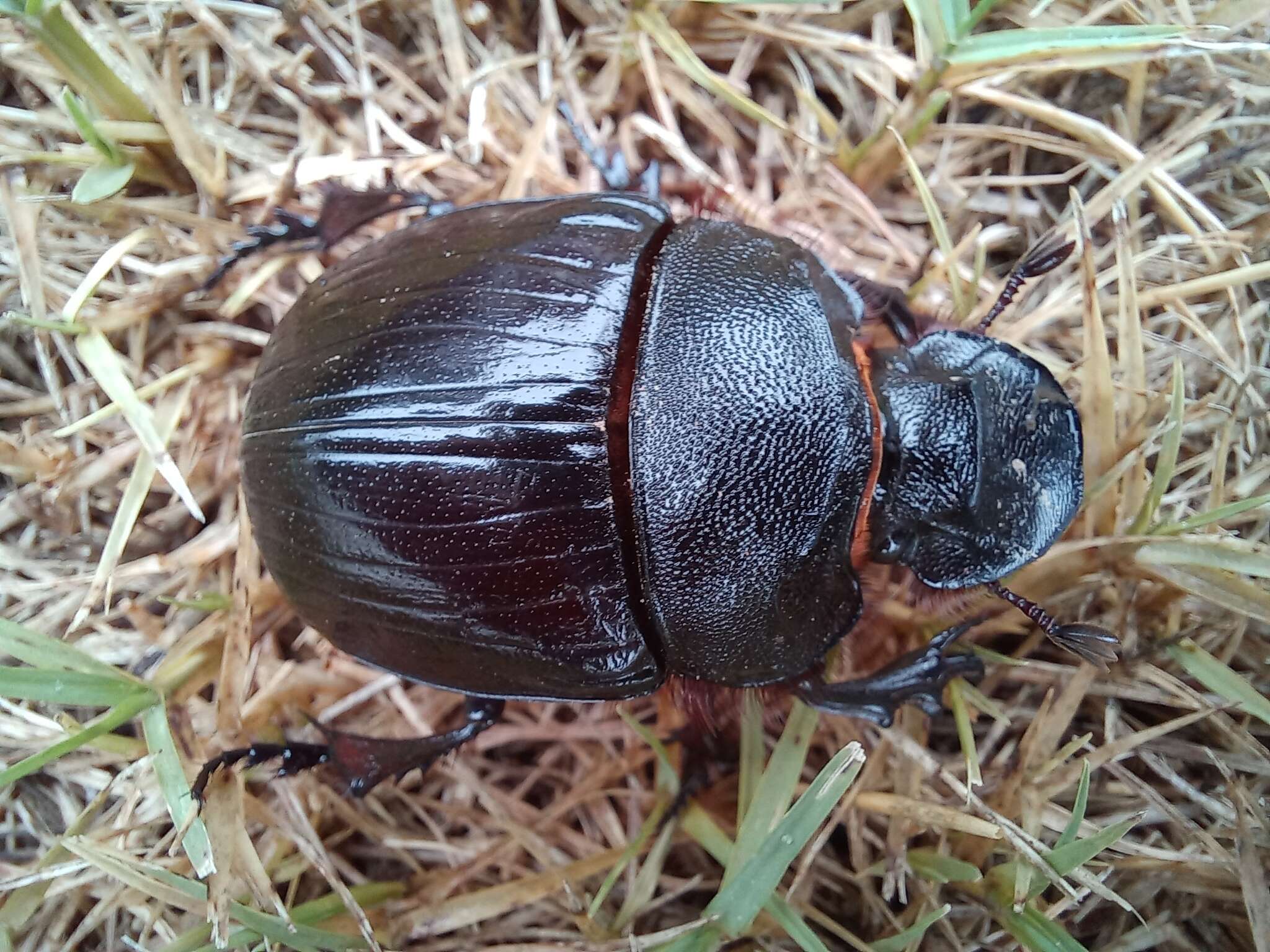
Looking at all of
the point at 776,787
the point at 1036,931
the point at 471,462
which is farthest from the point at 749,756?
the point at 471,462

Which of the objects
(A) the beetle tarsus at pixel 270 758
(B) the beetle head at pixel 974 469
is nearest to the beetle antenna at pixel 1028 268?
(B) the beetle head at pixel 974 469

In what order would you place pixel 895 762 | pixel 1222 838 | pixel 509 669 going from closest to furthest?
pixel 509 669
pixel 1222 838
pixel 895 762

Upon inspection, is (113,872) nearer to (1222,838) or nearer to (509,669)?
(509,669)

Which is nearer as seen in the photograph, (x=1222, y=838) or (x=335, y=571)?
(x=335, y=571)

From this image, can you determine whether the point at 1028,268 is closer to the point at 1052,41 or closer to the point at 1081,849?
the point at 1052,41

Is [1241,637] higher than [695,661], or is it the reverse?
[695,661]

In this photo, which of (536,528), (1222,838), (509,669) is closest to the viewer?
(536,528)

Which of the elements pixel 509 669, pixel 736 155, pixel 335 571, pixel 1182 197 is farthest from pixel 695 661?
pixel 1182 197

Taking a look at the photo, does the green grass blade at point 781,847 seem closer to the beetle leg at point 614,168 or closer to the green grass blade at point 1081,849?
the green grass blade at point 1081,849
